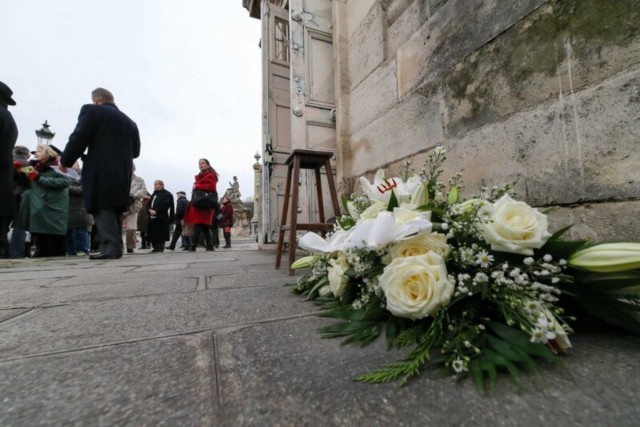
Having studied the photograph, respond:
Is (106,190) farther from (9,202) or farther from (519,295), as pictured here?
(519,295)

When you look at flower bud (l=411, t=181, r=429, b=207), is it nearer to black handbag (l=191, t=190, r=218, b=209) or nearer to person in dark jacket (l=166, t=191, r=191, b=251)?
black handbag (l=191, t=190, r=218, b=209)

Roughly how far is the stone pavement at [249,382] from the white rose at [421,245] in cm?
27

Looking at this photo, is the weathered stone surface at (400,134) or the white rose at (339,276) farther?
the weathered stone surface at (400,134)

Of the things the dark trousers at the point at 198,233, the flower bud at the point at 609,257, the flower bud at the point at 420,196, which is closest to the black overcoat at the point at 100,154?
the dark trousers at the point at 198,233

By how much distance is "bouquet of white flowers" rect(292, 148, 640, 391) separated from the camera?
0.67m

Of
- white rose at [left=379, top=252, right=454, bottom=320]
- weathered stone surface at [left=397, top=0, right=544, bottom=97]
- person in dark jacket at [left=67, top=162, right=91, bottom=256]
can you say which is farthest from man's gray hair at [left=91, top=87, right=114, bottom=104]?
white rose at [left=379, top=252, right=454, bottom=320]

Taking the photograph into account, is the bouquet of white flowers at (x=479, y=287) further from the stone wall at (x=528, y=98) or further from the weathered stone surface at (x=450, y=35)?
the weathered stone surface at (x=450, y=35)

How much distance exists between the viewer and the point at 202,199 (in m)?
5.60

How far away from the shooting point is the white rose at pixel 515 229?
737 millimetres

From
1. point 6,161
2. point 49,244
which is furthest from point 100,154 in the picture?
point 49,244

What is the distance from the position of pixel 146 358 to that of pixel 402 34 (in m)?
2.85

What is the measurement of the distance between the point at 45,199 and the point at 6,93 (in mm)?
1370

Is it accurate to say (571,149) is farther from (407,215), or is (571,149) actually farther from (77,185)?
(77,185)

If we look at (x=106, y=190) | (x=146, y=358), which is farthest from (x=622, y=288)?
(x=106, y=190)
